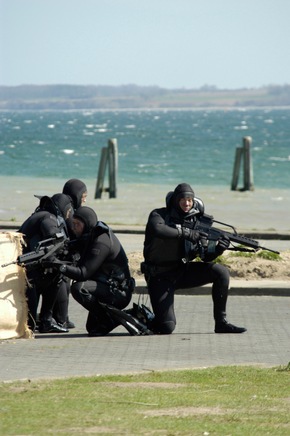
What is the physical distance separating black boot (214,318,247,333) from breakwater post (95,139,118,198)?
21.2 metres

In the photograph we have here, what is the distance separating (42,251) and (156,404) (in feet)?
12.8

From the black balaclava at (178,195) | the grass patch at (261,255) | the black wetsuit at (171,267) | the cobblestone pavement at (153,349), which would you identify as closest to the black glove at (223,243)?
the black wetsuit at (171,267)

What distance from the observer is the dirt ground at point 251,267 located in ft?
52.6

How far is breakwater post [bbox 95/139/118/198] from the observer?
3362 centimetres

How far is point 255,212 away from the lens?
29.7 metres

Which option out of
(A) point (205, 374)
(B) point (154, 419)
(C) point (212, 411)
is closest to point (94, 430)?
(B) point (154, 419)

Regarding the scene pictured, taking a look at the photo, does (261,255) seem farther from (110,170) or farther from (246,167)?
(246,167)

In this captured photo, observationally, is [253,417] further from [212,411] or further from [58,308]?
[58,308]

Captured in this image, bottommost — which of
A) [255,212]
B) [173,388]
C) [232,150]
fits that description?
[232,150]

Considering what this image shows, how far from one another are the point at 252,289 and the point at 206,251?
3.17 meters

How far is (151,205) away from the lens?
31.1 meters

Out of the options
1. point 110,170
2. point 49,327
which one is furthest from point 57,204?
point 110,170

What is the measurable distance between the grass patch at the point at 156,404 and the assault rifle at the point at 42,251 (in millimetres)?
2569

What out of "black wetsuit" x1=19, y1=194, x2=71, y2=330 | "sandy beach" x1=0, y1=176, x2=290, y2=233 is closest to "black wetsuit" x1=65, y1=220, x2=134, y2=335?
"black wetsuit" x1=19, y1=194, x2=71, y2=330
